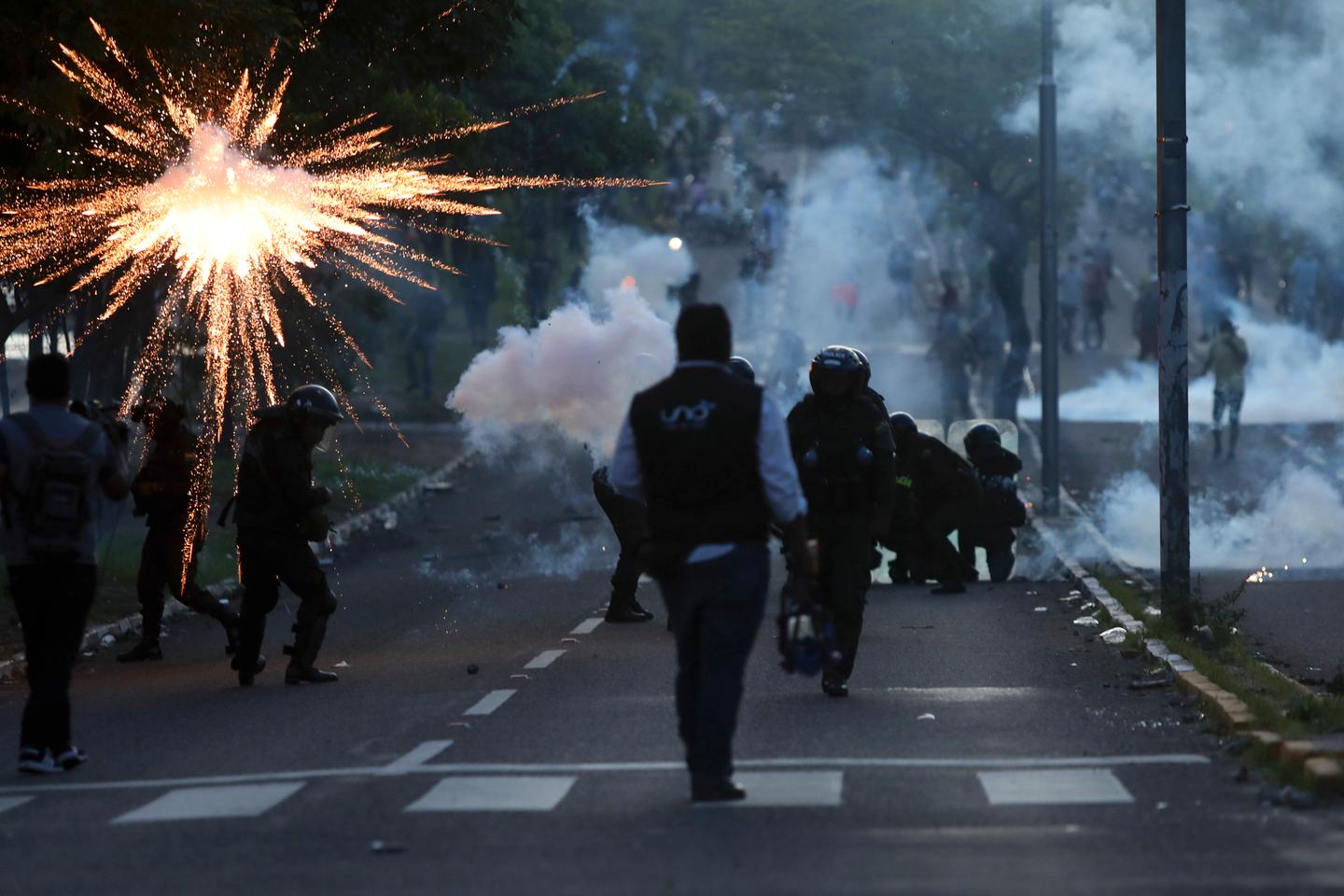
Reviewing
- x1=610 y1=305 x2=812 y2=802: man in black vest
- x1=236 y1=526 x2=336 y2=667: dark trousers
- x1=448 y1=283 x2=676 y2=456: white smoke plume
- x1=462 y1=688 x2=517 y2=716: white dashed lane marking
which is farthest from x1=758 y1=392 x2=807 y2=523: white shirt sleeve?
x1=448 y1=283 x2=676 y2=456: white smoke plume

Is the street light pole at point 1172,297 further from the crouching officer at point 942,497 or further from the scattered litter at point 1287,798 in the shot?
the scattered litter at point 1287,798

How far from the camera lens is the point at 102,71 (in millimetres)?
14812

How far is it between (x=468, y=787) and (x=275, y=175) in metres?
8.57

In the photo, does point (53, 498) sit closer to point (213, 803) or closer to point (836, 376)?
point (213, 803)

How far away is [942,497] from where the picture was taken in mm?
19047

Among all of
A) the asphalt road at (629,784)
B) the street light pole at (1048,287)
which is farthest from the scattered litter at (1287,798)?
the street light pole at (1048,287)

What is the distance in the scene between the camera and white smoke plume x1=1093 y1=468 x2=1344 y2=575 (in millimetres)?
20891

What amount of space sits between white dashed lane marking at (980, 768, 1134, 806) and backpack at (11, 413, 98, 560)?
4.00 meters

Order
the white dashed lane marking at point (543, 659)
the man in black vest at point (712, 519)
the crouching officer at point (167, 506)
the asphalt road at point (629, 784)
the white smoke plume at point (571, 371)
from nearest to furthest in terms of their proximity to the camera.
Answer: the asphalt road at point (629, 784), the man in black vest at point (712, 519), the white dashed lane marking at point (543, 659), the crouching officer at point (167, 506), the white smoke plume at point (571, 371)

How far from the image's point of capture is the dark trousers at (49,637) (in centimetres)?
1002

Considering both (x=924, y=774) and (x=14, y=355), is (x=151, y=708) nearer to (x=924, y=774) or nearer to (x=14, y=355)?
(x=924, y=774)

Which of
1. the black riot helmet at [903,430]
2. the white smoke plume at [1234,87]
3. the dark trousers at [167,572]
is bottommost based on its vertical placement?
the dark trousers at [167,572]

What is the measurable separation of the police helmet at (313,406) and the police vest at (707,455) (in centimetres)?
476

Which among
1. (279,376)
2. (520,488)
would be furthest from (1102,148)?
(279,376)
